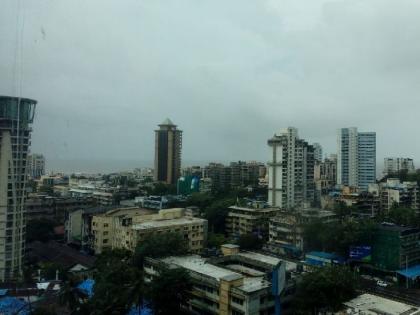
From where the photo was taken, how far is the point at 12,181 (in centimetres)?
1415

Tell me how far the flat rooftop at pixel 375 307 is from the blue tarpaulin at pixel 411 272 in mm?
6283

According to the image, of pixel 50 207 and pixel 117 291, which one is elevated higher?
pixel 50 207

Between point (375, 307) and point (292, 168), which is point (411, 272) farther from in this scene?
point (292, 168)

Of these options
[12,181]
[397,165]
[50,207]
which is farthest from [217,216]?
[397,165]

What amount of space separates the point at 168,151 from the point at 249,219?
2355 centimetres

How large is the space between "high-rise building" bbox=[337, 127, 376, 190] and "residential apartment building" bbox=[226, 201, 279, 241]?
14036 millimetres

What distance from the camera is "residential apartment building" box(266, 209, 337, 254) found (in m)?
18.4

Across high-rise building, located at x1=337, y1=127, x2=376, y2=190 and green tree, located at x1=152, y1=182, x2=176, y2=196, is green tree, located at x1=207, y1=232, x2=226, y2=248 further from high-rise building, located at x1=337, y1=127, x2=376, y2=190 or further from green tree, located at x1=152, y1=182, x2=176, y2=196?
high-rise building, located at x1=337, y1=127, x2=376, y2=190

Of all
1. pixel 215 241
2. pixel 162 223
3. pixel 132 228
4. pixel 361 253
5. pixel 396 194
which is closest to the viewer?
pixel 132 228

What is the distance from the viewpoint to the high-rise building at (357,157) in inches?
1300

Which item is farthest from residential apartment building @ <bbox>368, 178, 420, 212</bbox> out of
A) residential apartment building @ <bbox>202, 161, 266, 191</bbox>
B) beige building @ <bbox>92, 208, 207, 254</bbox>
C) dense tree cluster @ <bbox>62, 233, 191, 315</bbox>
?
dense tree cluster @ <bbox>62, 233, 191, 315</bbox>

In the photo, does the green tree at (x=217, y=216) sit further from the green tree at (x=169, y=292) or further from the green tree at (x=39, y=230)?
the green tree at (x=169, y=292)

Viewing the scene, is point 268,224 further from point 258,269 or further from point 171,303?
point 171,303

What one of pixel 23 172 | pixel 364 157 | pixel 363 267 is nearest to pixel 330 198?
pixel 363 267
